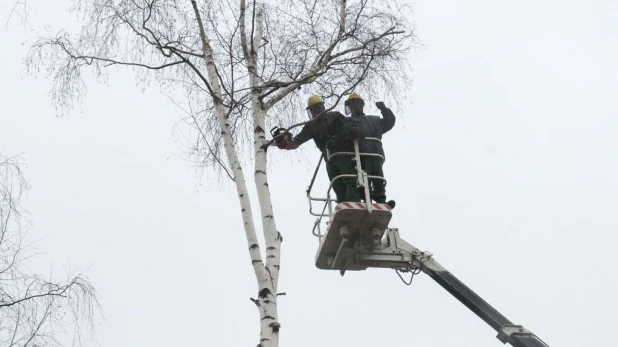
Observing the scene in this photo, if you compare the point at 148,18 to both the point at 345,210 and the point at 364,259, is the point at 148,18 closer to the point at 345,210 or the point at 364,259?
the point at 345,210

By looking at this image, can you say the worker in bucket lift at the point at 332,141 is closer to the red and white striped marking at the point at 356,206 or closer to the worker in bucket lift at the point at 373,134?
the worker in bucket lift at the point at 373,134

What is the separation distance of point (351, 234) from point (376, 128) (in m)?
1.39

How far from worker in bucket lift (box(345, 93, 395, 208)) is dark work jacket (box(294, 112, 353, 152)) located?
0.97 ft

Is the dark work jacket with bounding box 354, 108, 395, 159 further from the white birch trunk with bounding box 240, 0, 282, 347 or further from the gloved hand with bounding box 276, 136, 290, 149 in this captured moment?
the white birch trunk with bounding box 240, 0, 282, 347

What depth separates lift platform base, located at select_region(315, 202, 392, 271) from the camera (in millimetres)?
10516

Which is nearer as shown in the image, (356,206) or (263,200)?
(263,200)

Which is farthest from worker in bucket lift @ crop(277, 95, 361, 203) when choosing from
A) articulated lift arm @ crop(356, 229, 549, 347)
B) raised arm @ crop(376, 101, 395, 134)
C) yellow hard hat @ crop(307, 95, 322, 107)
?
articulated lift arm @ crop(356, 229, 549, 347)

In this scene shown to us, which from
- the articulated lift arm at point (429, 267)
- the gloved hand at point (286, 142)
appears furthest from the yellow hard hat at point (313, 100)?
the articulated lift arm at point (429, 267)

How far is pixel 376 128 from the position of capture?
11430 mm

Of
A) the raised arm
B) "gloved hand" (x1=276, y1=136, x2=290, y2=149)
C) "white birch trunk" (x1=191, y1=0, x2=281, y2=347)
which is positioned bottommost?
"white birch trunk" (x1=191, y1=0, x2=281, y2=347)

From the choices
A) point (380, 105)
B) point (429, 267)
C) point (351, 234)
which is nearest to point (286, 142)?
point (351, 234)

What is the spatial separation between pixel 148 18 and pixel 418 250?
4041 millimetres

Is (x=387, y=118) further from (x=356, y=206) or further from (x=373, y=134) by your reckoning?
(x=356, y=206)

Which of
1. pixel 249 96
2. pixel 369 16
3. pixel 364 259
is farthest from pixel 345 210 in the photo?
pixel 369 16
